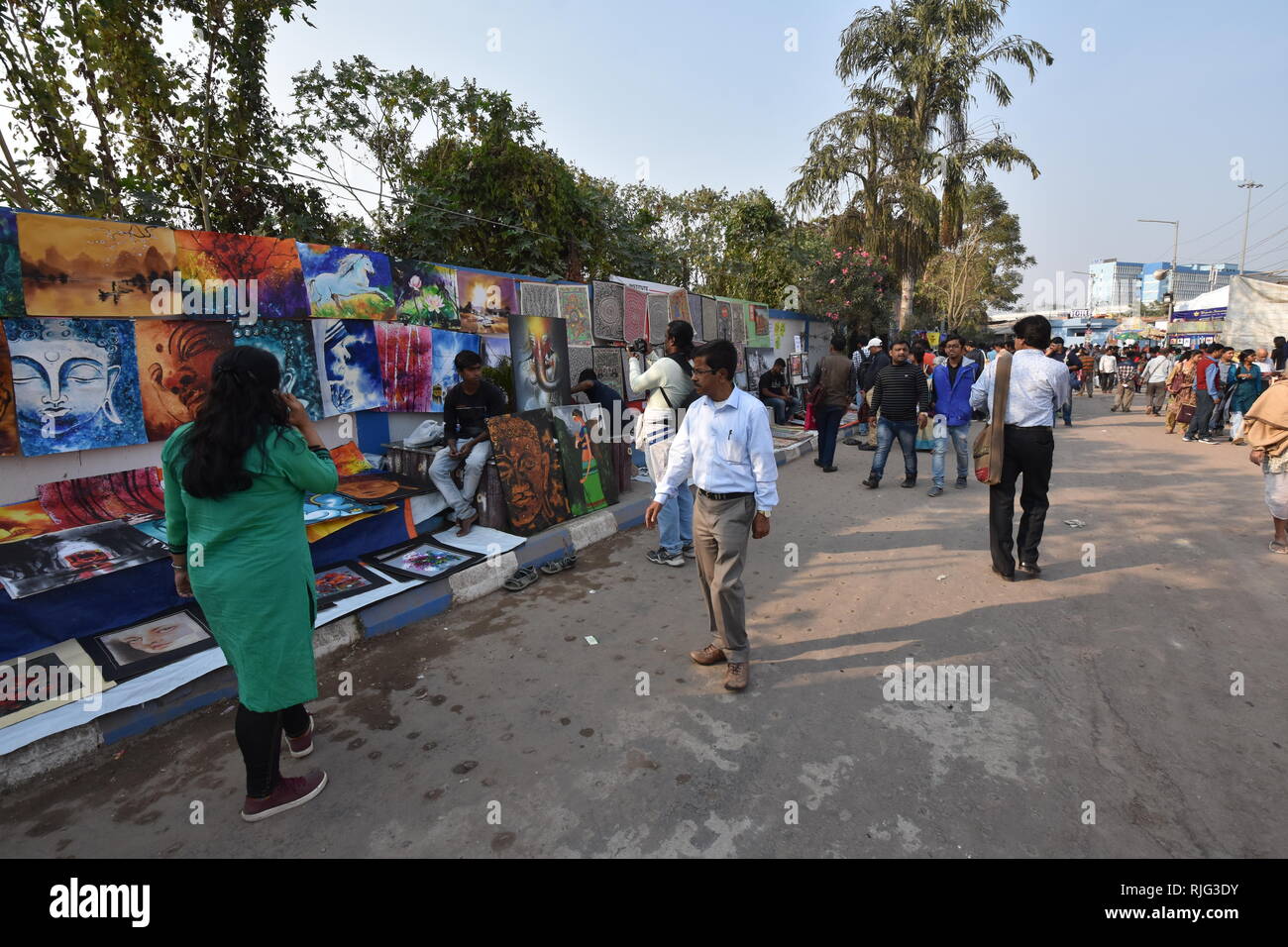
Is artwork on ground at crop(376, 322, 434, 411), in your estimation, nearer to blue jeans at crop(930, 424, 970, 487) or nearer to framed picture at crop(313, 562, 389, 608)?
framed picture at crop(313, 562, 389, 608)

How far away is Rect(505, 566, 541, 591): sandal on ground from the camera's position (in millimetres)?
5081

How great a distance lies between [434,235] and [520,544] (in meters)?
6.78

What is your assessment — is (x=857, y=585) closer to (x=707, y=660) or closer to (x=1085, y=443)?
(x=707, y=660)

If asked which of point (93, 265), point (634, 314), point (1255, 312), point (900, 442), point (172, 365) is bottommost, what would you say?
point (900, 442)

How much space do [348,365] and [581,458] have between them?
94.4 inches

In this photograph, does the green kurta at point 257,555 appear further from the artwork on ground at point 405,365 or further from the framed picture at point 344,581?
the artwork on ground at point 405,365

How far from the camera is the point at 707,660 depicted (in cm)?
379

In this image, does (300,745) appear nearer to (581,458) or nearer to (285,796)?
(285,796)

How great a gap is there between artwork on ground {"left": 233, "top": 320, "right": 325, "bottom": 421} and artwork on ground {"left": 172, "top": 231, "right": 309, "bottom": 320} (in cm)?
9

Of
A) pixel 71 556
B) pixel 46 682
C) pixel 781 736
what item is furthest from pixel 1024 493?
pixel 71 556

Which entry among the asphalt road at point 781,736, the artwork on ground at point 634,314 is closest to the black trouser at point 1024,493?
the asphalt road at point 781,736

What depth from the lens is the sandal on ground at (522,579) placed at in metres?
5.08

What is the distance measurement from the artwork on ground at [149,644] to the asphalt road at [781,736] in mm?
445

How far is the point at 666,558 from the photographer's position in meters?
5.59
